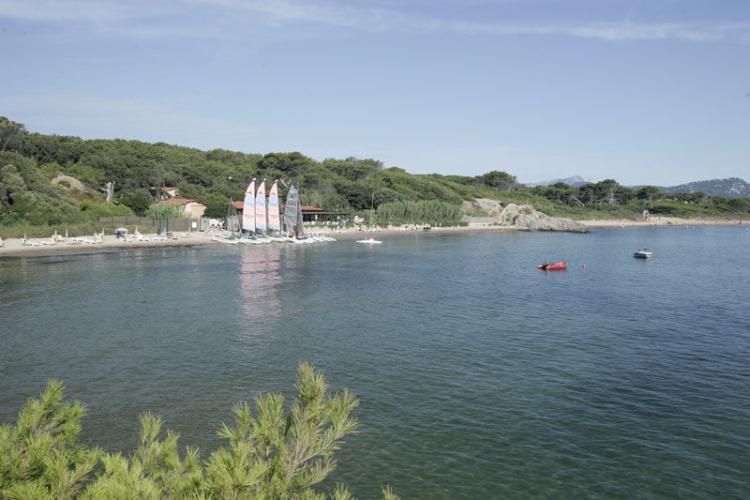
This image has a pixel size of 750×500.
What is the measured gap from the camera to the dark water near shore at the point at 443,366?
16.9m

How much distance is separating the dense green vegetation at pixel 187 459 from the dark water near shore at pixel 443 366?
8604 mm

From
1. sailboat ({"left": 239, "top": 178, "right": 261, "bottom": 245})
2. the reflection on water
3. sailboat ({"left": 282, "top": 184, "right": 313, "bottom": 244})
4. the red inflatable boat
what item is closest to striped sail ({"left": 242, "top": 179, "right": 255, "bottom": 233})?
sailboat ({"left": 239, "top": 178, "right": 261, "bottom": 245})

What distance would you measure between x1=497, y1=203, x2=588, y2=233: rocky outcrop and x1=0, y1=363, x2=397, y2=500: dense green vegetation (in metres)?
162

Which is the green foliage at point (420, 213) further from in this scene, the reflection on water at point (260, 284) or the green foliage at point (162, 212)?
the reflection on water at point (260, 284)

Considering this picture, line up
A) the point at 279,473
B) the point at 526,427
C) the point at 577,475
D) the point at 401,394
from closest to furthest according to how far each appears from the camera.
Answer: the point at 279,473
the point at 577,475
the point at 526,427
the point at 401,394

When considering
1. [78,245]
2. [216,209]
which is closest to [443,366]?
[78,245]

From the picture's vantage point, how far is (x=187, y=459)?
754 cm

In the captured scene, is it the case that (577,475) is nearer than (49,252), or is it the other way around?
(577,475)

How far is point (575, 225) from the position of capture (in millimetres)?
170375

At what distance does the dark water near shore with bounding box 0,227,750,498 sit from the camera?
1691cm

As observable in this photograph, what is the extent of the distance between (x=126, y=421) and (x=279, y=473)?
14433 mm

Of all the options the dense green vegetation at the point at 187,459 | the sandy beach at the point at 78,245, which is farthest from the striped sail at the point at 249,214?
the dense green vegetation at the point at 187,459

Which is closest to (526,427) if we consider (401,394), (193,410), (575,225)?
(401,394)

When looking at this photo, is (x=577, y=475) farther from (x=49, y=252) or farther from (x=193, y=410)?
(x=49, y=252)
